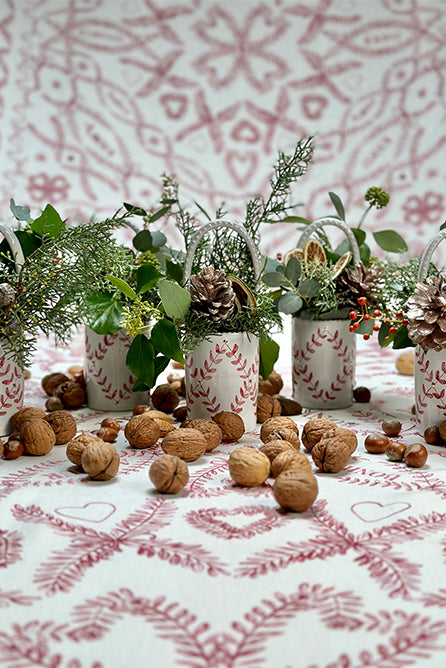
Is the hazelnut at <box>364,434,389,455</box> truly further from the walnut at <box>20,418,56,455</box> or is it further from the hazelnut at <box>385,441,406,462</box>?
the walnut at <box>20,418,56,455</box>

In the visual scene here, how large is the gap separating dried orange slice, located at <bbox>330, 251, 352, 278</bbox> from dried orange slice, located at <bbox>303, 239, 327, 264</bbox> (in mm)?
24

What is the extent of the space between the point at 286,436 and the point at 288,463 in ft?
0.42

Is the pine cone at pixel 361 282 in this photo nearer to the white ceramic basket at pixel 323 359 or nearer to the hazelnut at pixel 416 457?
the white ceramic basket at pixel 323 359

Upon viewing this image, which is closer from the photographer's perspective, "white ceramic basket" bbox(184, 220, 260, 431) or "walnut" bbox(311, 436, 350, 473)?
"walnut" bbox(311, 436, 350, 473)

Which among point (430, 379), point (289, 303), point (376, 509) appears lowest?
point (376, 509)

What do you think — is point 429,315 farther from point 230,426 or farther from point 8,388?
point 8,388

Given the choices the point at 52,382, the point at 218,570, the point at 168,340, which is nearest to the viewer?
the point at 218,570

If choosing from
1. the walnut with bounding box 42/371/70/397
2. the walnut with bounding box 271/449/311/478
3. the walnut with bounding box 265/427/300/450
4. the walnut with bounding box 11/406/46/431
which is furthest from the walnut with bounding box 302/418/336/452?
the walnut with bounding box 42/371/70/397

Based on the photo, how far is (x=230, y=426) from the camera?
115cm

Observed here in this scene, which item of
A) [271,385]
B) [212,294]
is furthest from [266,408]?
[212,294]

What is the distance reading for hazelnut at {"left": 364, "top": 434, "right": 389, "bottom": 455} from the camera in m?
1.11

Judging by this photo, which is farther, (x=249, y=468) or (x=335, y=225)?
(x=335, y=225)

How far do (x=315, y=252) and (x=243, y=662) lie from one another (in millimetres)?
914

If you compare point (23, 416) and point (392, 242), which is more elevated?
point (392, 242)
